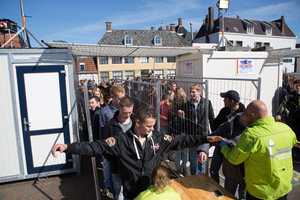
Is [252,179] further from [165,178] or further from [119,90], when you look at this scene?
[119,90]

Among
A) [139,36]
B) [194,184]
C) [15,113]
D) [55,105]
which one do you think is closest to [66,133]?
[55,105]

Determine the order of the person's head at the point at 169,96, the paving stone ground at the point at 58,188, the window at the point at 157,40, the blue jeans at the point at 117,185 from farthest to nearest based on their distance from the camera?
the window at the point at 157,40, the person's head at the point at 169,96, the paving stone ground at the point at 58,188, the blue jeans at the point at 117,185

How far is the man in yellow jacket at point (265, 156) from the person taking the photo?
78.3 inches

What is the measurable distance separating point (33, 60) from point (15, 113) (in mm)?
1238

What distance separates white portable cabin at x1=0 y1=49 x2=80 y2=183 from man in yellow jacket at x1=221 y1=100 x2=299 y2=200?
12.6 ft

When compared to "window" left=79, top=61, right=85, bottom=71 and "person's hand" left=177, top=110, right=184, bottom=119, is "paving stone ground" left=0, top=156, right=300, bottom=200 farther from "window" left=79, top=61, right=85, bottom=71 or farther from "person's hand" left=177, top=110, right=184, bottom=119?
"window" left=79, top=61, right=85, bottom=71

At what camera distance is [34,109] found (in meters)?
4.34

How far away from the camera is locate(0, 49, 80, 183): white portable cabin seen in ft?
13.7

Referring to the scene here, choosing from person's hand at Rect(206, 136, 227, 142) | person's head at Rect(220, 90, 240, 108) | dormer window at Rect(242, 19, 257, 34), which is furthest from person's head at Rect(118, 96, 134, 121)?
dormer window at Rect(242, 19, 257, 34)

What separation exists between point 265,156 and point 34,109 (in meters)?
4.48

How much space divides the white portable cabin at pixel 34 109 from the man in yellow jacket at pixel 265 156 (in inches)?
151

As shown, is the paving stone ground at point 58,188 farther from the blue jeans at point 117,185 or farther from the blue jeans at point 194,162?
the blue jeans at point 194,162

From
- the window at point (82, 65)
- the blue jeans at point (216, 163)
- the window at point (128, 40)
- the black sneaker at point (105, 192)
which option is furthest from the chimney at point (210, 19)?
the black sneaker at point (105, 192)

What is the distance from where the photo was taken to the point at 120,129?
3.04m
